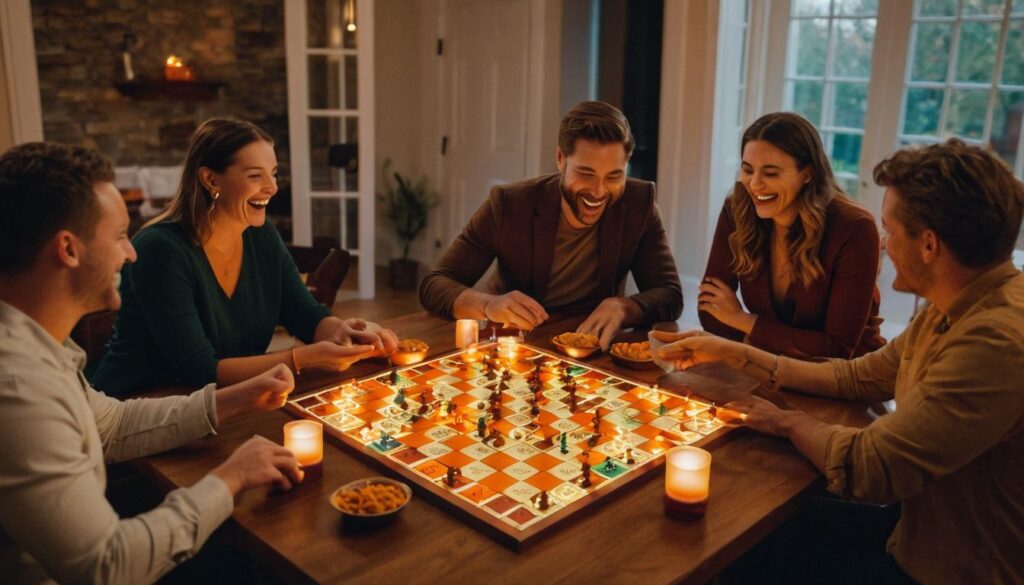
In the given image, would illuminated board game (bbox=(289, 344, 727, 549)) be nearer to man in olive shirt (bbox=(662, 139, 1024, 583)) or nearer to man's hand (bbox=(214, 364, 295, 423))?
man's hand (bbox=(214, 364, 295, 423))

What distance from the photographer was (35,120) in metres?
4.42

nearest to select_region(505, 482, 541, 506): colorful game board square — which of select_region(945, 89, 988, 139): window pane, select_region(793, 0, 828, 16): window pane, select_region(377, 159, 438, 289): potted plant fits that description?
select_region(945, 89, 988, 139): window pane

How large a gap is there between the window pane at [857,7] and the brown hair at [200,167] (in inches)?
135

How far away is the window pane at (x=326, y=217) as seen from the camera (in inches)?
221

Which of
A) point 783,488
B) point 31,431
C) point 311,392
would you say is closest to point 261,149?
point 311,392

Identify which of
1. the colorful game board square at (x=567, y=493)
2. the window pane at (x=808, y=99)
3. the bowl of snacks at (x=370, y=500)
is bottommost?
the colorful game board square at (x=567, y=493)

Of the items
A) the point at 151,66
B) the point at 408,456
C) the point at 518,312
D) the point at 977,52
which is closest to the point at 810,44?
the point at 977,52

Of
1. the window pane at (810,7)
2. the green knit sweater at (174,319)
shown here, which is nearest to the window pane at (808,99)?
the window pane at (810,7)

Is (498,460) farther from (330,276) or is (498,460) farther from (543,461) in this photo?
(330,276)

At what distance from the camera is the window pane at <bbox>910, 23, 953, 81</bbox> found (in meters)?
3.92

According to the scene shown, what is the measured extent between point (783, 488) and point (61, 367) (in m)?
1.19

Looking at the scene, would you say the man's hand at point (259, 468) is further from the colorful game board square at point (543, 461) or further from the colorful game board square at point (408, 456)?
the colorful game board square at point (543, 461)

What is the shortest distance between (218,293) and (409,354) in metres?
0.49

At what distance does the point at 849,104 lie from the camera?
4.39 meters
